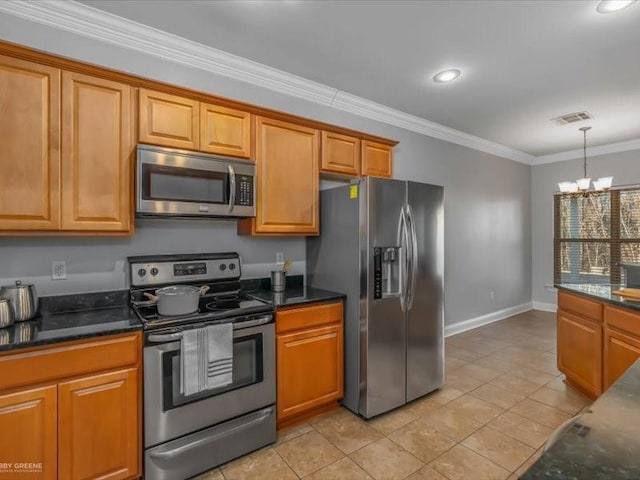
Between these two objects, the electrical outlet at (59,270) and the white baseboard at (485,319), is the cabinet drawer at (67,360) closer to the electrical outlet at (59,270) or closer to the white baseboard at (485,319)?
the electrical outlet at (59,270)

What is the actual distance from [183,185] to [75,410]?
53.1 inches

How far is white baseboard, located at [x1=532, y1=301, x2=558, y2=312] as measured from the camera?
572cm

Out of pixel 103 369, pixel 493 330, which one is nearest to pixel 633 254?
pixel 493 330

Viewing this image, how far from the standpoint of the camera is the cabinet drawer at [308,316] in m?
2.32

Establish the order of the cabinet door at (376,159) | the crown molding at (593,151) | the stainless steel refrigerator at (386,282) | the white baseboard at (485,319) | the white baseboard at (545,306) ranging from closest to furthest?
the stainless steel refrigerator at (386,282)
the cabinet door at (376,159)
the white baseboard at (485,319)
the crown molding at (593,151)
the white baseboard at (545,306)

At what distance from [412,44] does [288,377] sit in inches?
100

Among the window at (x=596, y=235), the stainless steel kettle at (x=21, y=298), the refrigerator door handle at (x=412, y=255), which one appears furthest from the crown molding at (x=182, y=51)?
the window at (x=596, y=235)

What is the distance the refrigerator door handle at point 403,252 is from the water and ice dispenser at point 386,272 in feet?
0.09

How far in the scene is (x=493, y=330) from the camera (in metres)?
4.70

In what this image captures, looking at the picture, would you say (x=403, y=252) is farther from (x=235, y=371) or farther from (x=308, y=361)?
(x=235, y=371)

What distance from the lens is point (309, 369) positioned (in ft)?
8.05

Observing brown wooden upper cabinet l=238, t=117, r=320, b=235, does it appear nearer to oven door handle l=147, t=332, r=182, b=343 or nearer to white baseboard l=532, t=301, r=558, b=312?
oven door handle l=147, t=332, r=182, b=343

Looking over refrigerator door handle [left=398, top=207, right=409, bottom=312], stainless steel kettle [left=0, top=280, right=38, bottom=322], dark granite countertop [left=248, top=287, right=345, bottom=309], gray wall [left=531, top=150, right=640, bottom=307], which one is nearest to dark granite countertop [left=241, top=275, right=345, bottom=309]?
dark granite countertop [left=248, top=287, right=345, bottom=309]

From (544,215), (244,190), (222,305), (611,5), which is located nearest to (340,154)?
(244,190)
